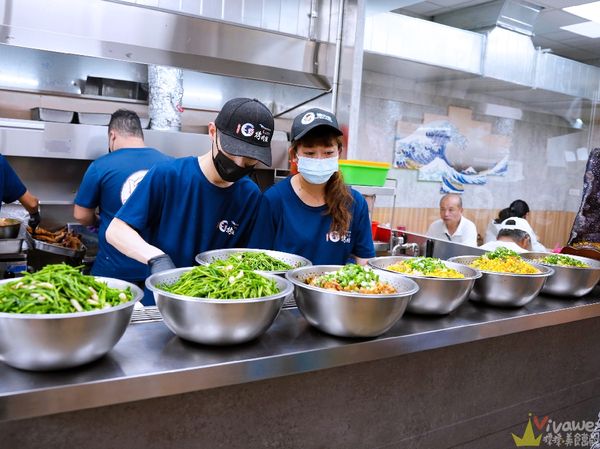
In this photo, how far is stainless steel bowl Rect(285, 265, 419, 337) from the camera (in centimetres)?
148

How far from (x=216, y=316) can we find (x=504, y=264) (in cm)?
137

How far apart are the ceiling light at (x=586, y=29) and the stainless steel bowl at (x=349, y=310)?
640 cm

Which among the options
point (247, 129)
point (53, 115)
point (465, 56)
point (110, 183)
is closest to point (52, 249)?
point (110, 183)

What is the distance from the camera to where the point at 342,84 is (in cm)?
458

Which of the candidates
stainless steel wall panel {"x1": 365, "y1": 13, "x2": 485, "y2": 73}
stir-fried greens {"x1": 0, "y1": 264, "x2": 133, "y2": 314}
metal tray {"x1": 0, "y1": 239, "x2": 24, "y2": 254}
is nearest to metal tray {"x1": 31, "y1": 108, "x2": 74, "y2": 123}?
metal tray {"x1": 0, "y1": 239, "x2": 24, "y2": 254}

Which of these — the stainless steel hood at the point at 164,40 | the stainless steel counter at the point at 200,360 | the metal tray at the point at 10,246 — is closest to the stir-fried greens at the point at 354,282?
the stainless steel counter at the point at 200,360

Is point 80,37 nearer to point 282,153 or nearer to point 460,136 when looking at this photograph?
point 282,153

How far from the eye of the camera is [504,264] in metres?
2.17

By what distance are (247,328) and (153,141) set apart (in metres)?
3.30

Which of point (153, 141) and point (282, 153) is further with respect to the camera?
point (282, 153)

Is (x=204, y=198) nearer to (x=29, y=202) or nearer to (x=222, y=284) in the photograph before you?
(x=222, y=284)

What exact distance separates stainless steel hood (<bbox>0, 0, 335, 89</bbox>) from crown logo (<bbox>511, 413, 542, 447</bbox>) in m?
3.22

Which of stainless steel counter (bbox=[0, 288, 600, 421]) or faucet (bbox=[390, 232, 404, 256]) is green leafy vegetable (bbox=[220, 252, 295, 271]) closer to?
stainless steel counter (bbox=[0, 288, 600, 421])

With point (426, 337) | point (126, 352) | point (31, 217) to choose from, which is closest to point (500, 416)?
point (426, 337)
